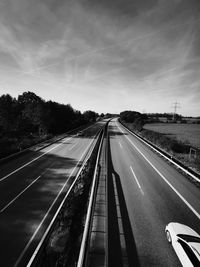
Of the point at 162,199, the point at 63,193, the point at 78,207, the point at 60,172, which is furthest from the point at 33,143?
the point at 162,199

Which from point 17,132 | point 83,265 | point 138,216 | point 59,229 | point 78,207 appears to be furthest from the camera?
point 17,132

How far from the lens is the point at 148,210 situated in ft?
35.4

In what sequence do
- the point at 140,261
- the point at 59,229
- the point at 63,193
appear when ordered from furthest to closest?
1. the point at 63,193
2. the point at 59,229
3. the point at 140,261

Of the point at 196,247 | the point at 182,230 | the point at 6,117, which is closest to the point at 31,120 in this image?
the point at 6,117

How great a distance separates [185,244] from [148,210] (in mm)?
3731

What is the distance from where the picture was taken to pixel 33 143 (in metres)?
34.0

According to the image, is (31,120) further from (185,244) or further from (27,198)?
(185,244)

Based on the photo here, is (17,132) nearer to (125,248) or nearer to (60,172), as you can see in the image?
(60,172)

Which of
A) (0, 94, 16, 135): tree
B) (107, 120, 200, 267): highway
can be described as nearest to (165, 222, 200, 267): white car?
(107, 120, 200, 267): highway

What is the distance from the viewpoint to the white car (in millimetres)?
6410

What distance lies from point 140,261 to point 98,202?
506cm

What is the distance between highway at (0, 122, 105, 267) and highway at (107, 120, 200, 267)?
384 cm

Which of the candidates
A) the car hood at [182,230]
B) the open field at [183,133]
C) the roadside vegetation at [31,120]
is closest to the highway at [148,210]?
the car hood at [182,230]

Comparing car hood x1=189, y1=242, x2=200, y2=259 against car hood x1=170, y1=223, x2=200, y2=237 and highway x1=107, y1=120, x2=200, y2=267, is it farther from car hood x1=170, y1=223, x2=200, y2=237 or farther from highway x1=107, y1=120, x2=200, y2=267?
highway x1=107, y1=120, x2=200, y2=267
